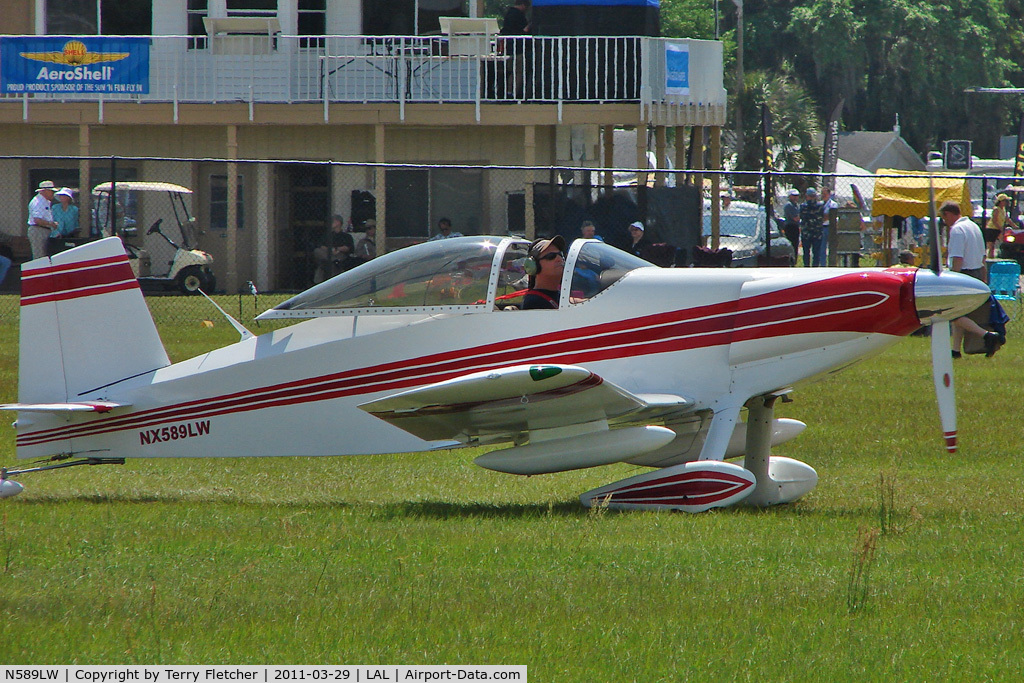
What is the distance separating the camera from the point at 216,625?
5359 mm

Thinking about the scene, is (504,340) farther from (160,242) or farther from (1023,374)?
(160,242)

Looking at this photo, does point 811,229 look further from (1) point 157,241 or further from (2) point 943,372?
(2) point 943,372

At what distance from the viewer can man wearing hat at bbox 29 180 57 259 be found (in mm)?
18391

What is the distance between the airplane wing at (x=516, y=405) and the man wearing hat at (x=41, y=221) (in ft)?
40.3

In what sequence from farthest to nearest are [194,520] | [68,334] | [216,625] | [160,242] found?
[160,242] → [68,334] → [194,520] → [216,625]

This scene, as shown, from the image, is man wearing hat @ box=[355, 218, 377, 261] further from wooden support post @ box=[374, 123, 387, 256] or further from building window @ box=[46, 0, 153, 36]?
building window @ box=[46, 0, 153, 36]

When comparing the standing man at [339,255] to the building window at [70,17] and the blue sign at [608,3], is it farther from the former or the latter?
the building window at [70,17]

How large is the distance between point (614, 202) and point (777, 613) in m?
13.9

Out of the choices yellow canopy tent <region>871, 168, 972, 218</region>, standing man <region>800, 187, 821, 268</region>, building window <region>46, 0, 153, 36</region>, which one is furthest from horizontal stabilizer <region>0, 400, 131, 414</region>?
building window <region>46, 0, 153, 36</region>

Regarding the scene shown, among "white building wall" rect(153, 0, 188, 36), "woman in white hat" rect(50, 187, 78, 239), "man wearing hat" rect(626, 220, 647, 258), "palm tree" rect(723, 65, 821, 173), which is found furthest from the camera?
"palm tree" rect(723, 65, 821, 173)

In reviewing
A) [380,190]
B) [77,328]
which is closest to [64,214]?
[380,190]

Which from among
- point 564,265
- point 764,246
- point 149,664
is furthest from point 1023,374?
point 149,664

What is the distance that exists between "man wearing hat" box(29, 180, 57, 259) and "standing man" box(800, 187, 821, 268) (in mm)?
12927

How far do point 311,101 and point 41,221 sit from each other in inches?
320
